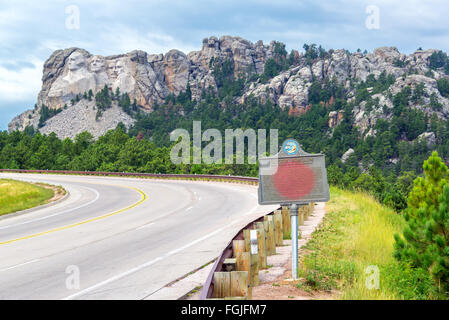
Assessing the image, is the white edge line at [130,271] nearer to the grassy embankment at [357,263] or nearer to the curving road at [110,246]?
the curving road at [110,246]

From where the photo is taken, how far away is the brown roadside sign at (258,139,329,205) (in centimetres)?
723

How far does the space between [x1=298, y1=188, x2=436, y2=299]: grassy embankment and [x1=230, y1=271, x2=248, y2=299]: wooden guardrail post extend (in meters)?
1.54

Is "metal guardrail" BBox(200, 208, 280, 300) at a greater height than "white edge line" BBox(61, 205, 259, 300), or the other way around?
"metal guardrail" BBox(200, 208, 280, 300)

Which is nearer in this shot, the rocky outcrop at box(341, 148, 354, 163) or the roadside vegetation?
the roadside vegetation

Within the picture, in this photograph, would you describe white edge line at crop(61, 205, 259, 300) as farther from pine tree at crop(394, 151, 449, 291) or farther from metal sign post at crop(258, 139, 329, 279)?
pine tree at crop(394, 151, 449, 291)

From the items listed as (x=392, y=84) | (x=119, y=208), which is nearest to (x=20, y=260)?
(x=119, y=208)

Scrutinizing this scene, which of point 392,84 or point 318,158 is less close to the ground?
point 392,84

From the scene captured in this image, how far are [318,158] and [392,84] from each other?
7393 inches

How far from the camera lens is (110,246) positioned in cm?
1175

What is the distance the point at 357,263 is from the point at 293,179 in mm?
2444

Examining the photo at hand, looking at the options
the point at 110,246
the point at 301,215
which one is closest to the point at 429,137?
the point at 301,215

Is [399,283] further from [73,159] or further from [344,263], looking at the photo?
[73,159]

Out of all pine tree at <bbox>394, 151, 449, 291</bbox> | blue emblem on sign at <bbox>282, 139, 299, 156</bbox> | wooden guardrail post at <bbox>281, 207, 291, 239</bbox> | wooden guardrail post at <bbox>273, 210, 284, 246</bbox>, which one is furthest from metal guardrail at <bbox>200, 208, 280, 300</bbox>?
wooden guardrail post at <bbox>281, 207, 291, 239</bbox>
